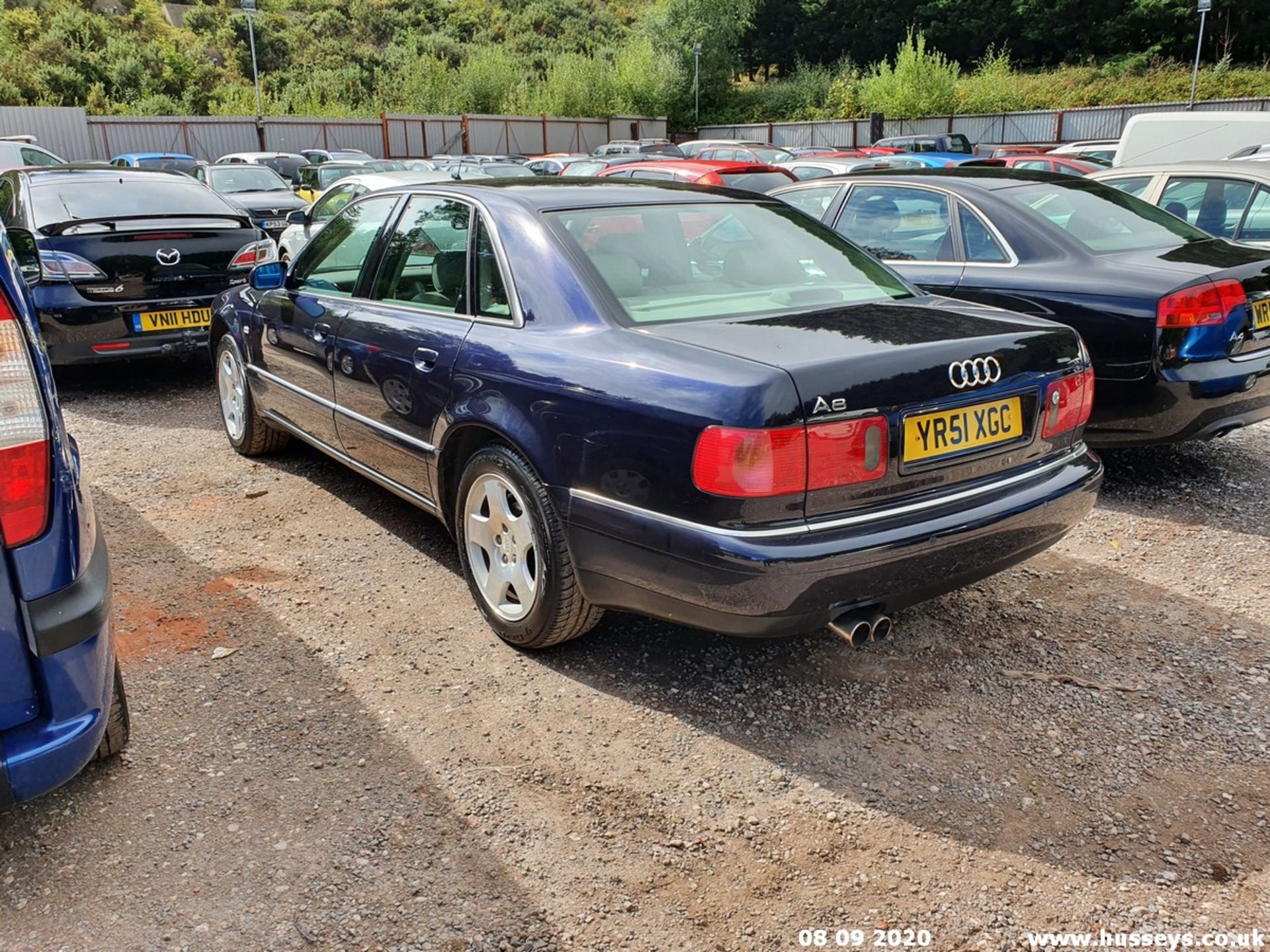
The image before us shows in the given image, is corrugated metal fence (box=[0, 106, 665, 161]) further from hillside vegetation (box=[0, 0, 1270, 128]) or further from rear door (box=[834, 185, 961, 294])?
rear door (box=[834, 185, 961, 294])

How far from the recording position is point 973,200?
5.33m

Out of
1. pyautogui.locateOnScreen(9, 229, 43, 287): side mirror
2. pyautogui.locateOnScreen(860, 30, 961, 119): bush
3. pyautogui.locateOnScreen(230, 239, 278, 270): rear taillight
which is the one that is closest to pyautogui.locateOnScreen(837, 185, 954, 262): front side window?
pyautogui.locateOnScreen(230, 239, 278, 270): rear taillight

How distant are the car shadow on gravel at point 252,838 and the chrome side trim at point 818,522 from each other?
3.04 feet

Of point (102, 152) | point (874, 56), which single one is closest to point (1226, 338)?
point (102, 152)

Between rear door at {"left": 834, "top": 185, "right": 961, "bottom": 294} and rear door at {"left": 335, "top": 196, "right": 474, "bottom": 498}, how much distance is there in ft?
9.34

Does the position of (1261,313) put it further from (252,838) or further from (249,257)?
(249,257)

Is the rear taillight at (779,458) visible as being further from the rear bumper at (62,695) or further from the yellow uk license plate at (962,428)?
the rear bumper at (62,695)

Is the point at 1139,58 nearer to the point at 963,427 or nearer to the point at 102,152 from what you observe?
the point at 102,152

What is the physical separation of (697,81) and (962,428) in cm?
5253

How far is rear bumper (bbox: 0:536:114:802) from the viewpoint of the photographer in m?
2.06

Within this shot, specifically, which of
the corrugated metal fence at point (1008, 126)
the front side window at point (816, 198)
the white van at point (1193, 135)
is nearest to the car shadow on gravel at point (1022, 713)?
the front side window at point (816, 198)

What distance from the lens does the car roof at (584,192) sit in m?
3.57

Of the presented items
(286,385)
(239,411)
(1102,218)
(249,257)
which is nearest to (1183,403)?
(1102,218)

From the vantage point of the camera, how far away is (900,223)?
578 centimetres
